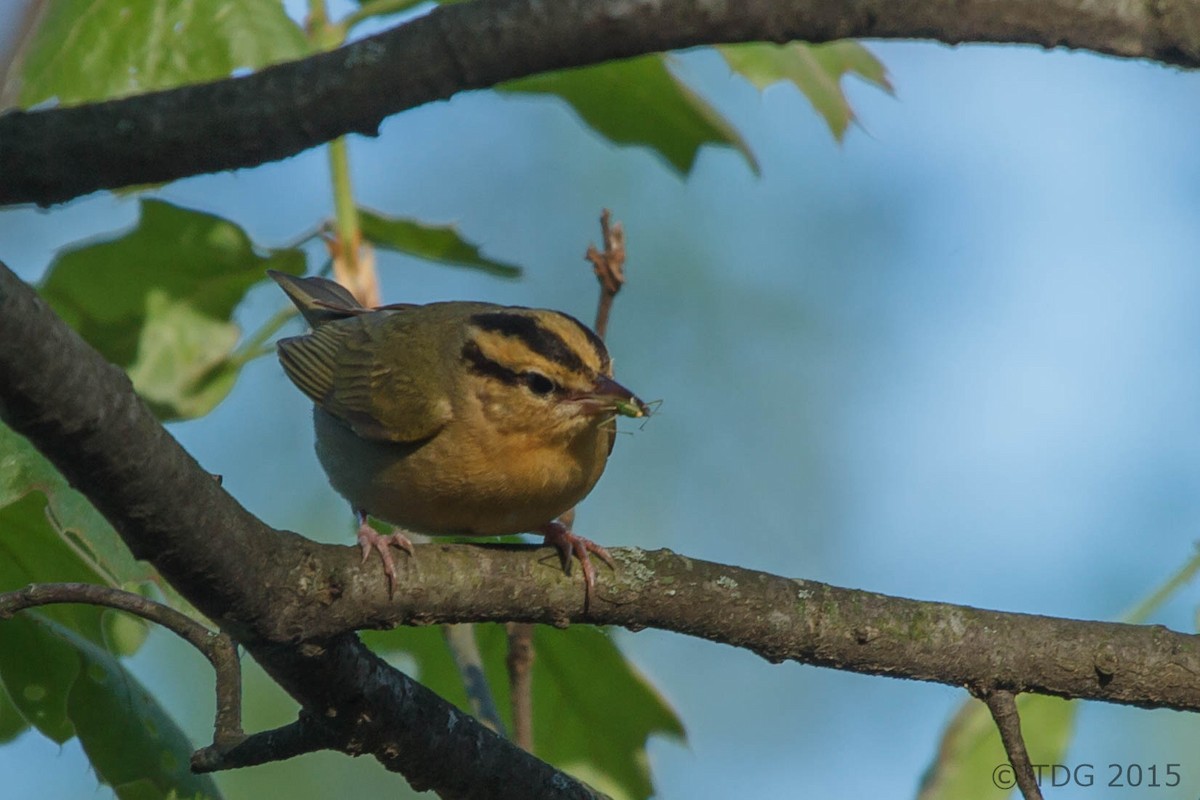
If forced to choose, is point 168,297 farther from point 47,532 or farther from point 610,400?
point 47,532

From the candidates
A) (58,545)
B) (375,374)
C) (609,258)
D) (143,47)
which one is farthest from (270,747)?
(375,374)

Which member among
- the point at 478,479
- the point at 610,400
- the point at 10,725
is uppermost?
the point at 610,400

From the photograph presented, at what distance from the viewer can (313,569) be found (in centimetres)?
293

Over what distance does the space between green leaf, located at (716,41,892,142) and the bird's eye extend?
128cm

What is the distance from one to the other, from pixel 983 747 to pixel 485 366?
228cm

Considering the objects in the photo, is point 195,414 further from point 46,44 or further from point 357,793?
point 357,793

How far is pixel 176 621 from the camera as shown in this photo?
115 inches

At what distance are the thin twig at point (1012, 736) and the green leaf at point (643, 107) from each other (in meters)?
2.15

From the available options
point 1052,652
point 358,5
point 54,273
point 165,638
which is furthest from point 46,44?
point 165,638

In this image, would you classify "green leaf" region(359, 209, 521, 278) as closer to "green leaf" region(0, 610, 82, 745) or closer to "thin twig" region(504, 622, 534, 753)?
"thin twig" region(504, 622, 534, 753)

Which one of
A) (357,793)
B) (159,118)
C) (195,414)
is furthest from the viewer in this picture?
(357,793)

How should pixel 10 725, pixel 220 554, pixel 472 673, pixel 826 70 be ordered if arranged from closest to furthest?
pixel 220 554 < pixel 10 725 < pixel 472 673 < pixel 826 70

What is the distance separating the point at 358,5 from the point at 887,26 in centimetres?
217

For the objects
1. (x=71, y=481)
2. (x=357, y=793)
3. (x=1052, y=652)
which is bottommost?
(x=71, y=481)
